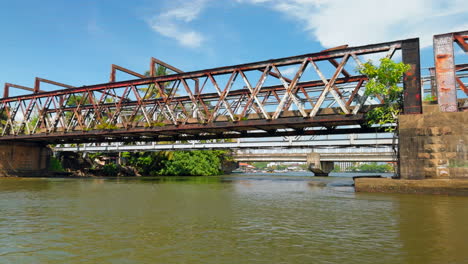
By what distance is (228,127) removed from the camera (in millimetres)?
24672

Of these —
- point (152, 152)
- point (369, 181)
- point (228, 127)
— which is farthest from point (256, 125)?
point (152, 152)

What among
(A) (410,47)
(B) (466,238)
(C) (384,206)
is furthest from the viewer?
(A) (410,47)

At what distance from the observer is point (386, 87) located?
19.0 meters

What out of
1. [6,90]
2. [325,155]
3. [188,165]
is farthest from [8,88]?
[325,155]

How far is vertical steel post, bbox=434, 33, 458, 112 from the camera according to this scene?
17359mm

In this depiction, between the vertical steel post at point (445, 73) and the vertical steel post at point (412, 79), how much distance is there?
0.89 m

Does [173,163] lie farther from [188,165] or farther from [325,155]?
[325,155]

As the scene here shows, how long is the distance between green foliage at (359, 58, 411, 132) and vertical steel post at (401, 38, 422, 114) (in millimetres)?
337

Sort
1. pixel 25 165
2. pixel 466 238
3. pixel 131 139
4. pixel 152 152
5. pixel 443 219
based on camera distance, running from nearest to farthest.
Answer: pixel 466 238
pixel 443 219
pixel 131 139
pixel 25 165
pixel 152 152

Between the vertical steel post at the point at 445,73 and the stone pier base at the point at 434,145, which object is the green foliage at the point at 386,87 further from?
the stone pier base at the point at 434,145

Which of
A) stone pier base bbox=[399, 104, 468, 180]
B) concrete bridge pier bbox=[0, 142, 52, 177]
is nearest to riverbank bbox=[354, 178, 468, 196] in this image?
stone pier base bbox=[399, 104, 468, 180]

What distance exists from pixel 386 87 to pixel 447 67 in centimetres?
292

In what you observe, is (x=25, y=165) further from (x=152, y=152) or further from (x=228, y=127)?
(x=228, y=127)

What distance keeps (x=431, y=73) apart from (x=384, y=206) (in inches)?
437
